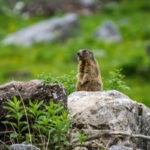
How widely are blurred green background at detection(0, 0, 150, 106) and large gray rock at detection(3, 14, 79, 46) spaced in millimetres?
398

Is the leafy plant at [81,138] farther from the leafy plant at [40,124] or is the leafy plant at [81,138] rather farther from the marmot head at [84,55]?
the marmot head at [84,55]

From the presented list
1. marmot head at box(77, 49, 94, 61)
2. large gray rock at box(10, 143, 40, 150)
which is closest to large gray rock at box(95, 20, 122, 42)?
marmot head at box(77, 49, 94, 61)

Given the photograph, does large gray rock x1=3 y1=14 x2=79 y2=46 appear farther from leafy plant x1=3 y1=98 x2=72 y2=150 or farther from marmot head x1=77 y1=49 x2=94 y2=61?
leafy plant x1=3 y1=98 x2=72 y2=150

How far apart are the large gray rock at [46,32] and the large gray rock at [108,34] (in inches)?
50.9

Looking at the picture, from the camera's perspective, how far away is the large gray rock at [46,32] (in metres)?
28.5

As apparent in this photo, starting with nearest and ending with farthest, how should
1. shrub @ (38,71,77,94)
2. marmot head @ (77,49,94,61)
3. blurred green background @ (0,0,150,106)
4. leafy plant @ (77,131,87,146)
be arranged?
leafy plant @ (77,131,87,146)
shrub @ (38,71,77,94)
marmot head @ (77,49,94,61)
blurred green background @ (0,0,150,106)

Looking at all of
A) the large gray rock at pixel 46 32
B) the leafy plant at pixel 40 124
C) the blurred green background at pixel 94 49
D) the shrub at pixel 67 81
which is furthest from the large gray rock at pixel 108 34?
the leafy plant at pixel 40 124

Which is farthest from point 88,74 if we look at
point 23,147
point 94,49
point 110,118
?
point 94,49

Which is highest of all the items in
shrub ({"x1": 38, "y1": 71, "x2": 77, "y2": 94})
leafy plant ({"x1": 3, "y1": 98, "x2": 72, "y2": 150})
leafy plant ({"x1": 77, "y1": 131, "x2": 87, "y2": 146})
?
shrub ({"x1": 38, "y1": 71, "x2": 77, "y2": 94})

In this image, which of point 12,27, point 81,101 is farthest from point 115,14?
point 81,101

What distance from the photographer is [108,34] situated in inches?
1123

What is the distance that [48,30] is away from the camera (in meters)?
29.2

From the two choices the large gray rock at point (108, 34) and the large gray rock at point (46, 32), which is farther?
the large gray rock at point (46, 32)

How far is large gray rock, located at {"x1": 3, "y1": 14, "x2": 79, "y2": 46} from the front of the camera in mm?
28484
